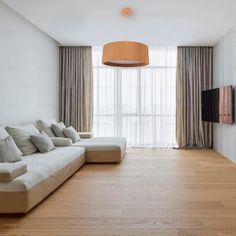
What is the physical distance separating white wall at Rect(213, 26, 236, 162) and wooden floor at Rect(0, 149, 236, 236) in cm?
97

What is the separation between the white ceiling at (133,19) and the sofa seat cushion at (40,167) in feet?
8.28

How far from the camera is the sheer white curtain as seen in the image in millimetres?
7707

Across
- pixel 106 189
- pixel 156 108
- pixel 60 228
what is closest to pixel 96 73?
pixel 156 108

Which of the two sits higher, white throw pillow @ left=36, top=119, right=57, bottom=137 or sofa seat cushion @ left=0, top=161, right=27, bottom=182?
white throw pillow @ left=36, top=119, right=57, bottom=137

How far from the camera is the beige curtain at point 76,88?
7.64 metres

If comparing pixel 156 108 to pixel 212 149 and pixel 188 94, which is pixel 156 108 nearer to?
pixel 188 94

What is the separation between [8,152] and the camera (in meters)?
3.50

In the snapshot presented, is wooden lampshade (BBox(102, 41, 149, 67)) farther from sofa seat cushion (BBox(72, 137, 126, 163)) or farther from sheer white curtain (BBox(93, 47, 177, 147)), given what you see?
sheer white curtain (BBox(93, 47, 177, 147))

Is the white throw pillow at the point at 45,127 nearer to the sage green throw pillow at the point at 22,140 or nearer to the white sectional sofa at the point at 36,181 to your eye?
the sage green throw pillow at the point at 22,140

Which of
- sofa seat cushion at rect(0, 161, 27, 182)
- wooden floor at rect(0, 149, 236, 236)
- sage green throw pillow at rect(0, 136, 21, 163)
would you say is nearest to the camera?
wooden floor at rect(0, 149, 236, 236)

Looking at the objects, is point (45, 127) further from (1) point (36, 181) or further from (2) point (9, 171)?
(2) point (9, 171)

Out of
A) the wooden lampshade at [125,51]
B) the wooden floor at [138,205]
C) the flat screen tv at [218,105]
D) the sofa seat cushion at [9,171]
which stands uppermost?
the wooden lampshade at [125,51]

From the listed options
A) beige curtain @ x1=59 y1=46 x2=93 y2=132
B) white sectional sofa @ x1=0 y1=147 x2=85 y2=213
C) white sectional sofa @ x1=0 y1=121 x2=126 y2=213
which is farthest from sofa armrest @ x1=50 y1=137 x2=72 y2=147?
beige curtain @ x1=59 y1=46 x2=93 y2=132

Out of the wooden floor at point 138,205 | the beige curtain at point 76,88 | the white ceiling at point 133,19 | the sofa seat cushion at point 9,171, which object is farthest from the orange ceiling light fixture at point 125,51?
the beige curtain at point 76,88
